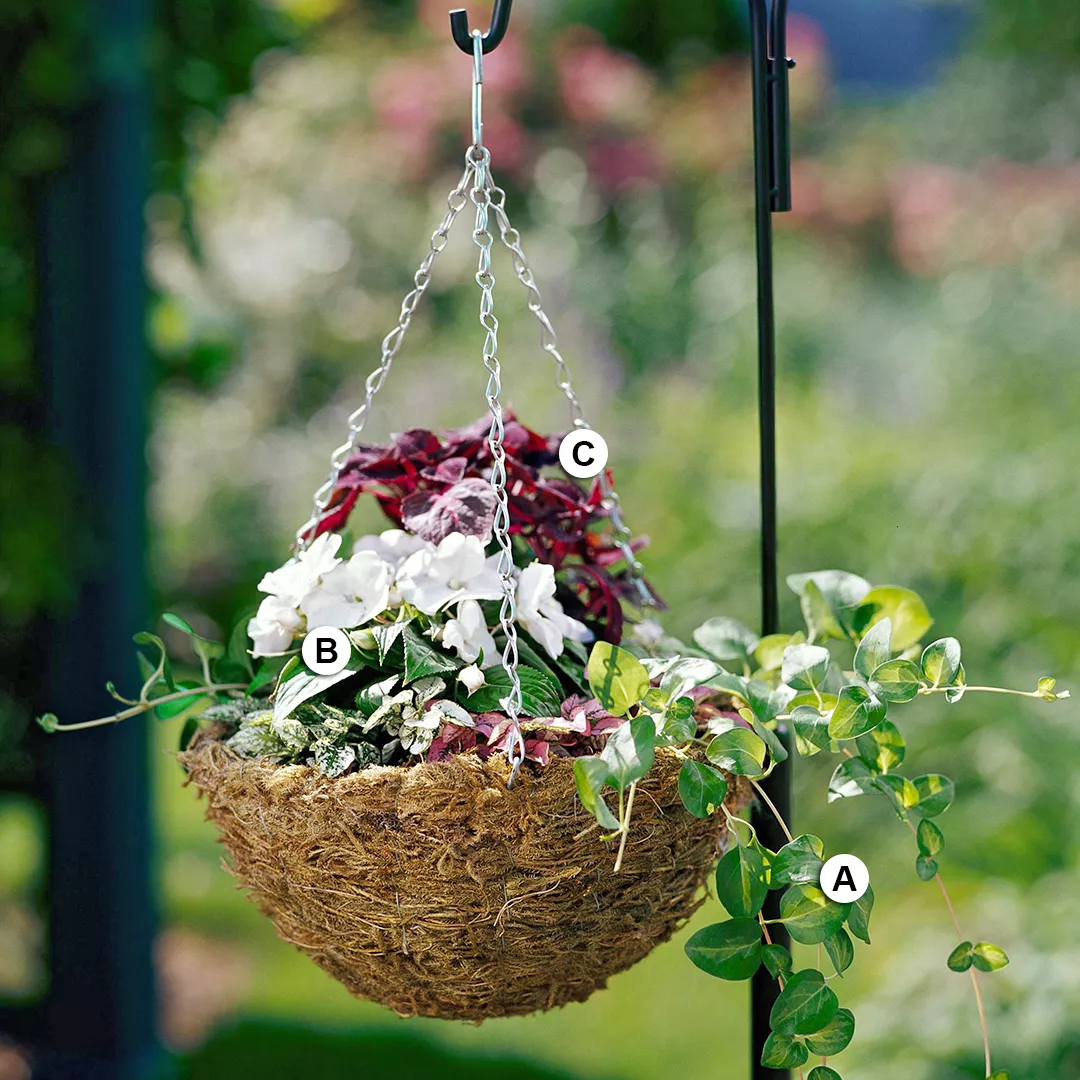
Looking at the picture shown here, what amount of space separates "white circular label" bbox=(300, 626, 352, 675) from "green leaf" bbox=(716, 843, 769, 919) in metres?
0.29

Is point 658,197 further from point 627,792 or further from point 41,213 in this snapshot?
point 627,792

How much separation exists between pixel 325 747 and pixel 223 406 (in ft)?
10.1

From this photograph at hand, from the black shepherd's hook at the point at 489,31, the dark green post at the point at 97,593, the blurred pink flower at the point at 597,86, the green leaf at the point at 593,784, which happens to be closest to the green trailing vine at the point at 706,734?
the green leaf at the point at 593,784

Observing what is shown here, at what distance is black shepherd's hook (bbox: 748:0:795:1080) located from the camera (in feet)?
3.02

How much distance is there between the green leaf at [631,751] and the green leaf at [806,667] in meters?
0.15

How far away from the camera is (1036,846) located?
6.98ft

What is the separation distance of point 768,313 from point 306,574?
0.42m

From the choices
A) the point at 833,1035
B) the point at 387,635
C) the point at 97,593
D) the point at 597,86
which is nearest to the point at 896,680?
the point at 833,1035

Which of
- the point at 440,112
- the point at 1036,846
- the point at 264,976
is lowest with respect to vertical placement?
the point at 264,976

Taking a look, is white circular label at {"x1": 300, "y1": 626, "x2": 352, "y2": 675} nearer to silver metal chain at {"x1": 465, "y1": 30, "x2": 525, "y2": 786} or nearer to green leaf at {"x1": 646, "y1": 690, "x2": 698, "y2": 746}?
silver metal chain at {"x1": 465, "y1": 30, "x2": 525, "y2": 786}

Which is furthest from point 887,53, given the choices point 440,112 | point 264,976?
point 264,976

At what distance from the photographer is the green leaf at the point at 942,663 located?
79 cm

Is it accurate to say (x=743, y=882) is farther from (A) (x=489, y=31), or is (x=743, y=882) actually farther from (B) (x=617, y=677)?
(A) (x=489, y=31)

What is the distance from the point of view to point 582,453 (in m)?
0.87
